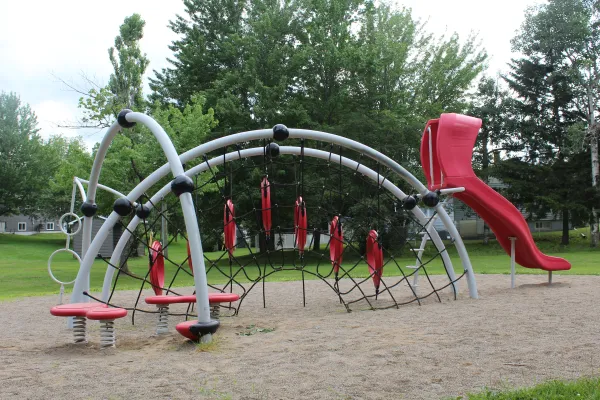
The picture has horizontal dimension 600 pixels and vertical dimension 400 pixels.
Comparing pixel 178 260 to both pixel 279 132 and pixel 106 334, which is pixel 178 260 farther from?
pixel 106 334

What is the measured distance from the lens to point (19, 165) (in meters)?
42.6

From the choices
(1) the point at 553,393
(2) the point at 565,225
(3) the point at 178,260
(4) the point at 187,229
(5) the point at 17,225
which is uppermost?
(2) the point at 565,225

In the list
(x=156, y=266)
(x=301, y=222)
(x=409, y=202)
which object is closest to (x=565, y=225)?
(x=409, y=202)

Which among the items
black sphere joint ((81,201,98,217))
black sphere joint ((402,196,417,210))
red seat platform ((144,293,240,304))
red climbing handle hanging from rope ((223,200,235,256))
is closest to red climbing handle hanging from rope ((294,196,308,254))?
red climbing handle hanging from rope ((223,200,235,256))

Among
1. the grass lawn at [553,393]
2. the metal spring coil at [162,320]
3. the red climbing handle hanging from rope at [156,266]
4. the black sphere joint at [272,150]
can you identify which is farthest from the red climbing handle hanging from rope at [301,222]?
the grass lawn at [553,393]

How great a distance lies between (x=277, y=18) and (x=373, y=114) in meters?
6.84

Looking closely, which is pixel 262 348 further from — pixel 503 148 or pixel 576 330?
pixel 503 148

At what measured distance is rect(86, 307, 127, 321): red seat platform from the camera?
5398 millimetres

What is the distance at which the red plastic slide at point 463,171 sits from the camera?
846 cm

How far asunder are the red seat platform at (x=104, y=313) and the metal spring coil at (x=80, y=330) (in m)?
0.47

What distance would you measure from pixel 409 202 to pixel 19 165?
41.6 m

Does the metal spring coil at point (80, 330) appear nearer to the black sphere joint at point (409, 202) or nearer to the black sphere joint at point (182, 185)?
the black sphere joint at point (182, 185)

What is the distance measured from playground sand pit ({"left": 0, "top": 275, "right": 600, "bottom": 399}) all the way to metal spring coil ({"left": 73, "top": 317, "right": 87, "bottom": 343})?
14 centimetres

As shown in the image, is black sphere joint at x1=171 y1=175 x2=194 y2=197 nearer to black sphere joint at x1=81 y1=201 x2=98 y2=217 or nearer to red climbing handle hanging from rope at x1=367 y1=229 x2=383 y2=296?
black sphere joint at x1=81 y1=201 x2=98 y2=217
